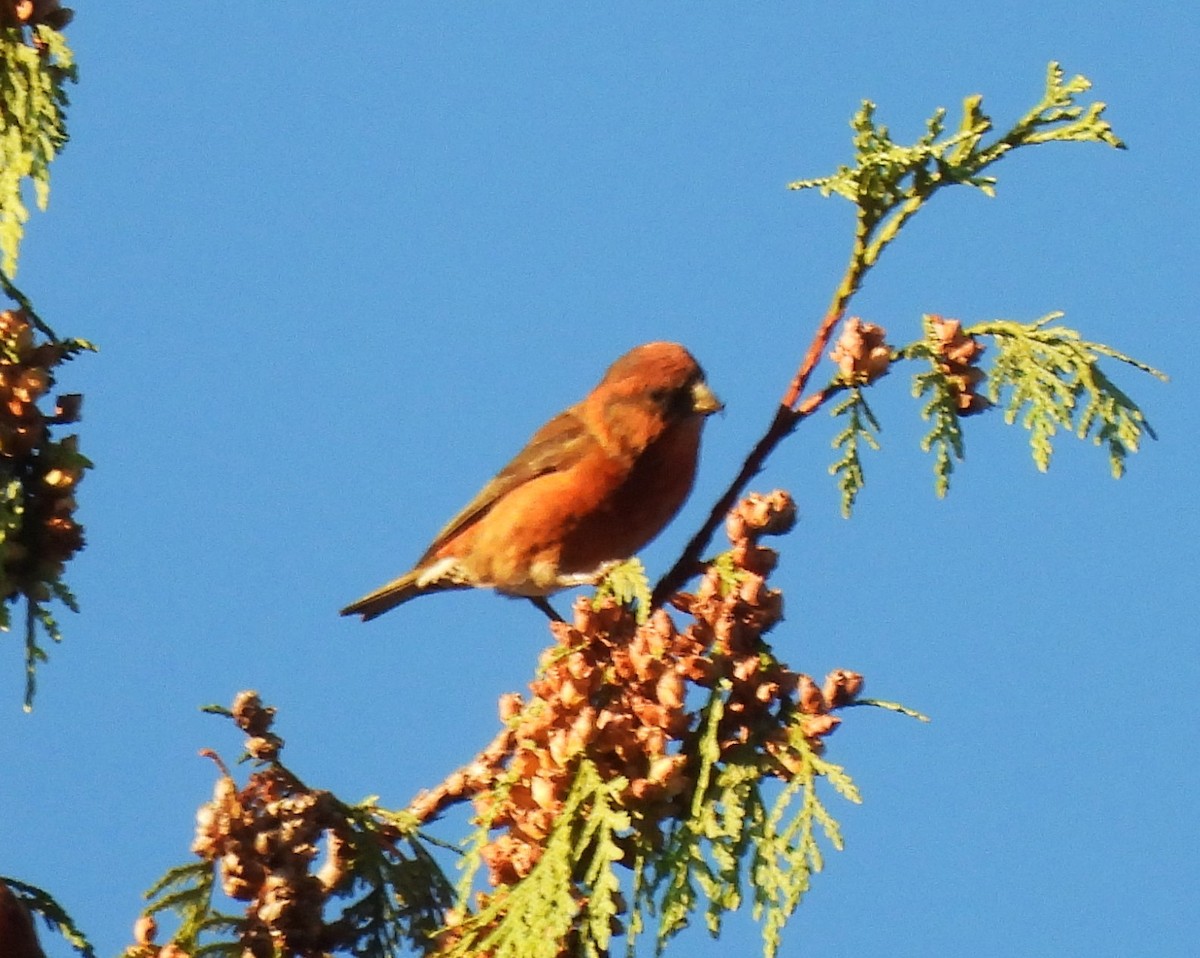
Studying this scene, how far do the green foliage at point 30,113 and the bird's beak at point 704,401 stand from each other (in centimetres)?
250

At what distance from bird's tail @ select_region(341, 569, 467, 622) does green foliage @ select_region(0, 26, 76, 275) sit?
11.2 ft

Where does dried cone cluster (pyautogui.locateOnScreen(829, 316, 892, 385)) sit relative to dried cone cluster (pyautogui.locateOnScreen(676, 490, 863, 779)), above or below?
above

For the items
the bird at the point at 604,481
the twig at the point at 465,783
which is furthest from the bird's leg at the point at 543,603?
the twig at the point at 465,783

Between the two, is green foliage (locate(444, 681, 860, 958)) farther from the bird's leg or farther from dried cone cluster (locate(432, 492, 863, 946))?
the bird's leg

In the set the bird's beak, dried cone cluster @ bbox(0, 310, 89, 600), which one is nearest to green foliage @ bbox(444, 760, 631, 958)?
dried cone cluster @ bbox(0, 310, 89, 600)

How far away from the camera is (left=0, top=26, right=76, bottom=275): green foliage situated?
3230 millimetres

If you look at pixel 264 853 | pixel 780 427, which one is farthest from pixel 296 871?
pixel 780 427

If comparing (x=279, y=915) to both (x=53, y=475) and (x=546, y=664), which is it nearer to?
(x=546, y=664)

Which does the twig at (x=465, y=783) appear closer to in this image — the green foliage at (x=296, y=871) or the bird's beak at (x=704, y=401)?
the green foliage at (x=296, y=871)

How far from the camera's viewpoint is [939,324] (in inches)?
129

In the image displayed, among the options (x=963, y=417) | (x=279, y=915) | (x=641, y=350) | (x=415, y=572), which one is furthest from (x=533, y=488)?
(x=279, y=915)

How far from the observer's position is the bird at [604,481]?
17.3 ft

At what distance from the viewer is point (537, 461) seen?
5.85 m

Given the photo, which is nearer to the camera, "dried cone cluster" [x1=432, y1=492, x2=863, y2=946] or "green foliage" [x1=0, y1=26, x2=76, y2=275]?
"dried cone cluster" [x1=432, y1=492, x2=863, y2=946]
